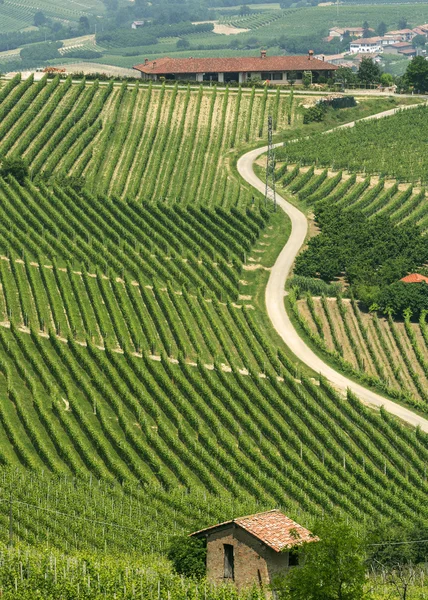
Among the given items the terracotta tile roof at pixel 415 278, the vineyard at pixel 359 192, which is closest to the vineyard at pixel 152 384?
the vineyard at pixel 359 192

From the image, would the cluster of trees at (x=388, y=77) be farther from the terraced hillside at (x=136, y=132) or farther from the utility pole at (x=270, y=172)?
the utility pole at (x=270, y=172)

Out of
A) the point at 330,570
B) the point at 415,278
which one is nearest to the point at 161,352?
the point at 415,278

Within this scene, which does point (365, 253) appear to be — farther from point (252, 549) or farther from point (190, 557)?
point (252, 549)

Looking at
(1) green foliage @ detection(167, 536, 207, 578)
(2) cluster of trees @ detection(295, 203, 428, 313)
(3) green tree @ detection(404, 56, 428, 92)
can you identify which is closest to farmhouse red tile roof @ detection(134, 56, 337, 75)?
(3) green tree @ detection(404, 56, 428, 92)

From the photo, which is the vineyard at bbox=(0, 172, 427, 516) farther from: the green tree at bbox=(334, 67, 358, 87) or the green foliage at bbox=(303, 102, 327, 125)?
the green tree at bbox=(334, 67, 358, 87)

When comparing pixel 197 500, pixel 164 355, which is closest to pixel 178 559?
pixel 197 500
